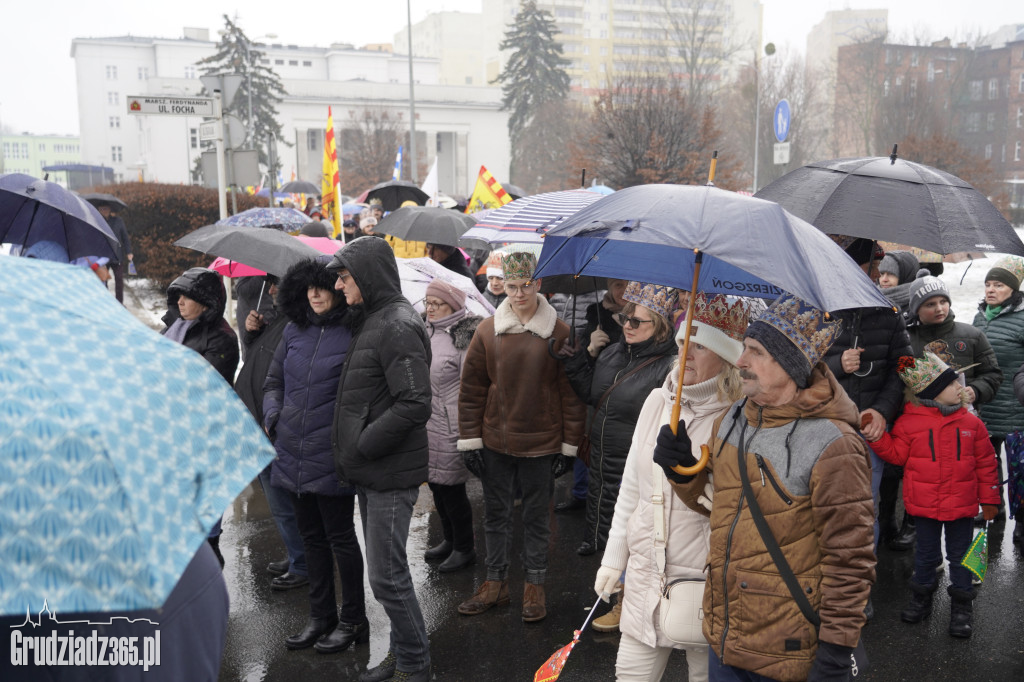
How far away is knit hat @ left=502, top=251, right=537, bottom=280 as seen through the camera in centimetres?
497

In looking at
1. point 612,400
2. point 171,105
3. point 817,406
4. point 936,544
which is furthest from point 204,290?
point 171,105

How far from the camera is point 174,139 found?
77.3 metres

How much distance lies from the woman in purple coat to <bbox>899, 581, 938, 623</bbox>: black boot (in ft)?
10.6

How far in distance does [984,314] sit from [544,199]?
12.0 feet

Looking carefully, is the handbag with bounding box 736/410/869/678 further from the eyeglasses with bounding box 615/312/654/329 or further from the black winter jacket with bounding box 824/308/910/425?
the black winter jacket with bounding box 824/308/910/425

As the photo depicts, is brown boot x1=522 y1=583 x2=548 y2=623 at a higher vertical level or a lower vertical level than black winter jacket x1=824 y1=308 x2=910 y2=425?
lower

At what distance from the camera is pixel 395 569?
4.21 m

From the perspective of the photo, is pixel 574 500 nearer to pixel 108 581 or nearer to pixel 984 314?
pixel 984 314

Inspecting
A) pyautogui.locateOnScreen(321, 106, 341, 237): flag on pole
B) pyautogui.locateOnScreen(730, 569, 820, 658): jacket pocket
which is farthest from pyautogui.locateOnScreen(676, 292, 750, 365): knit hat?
pyautogui.locateOnScreen(321, 106, 341, 237): flag on pole

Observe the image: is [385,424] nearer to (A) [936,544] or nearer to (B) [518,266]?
(B) [518,266]

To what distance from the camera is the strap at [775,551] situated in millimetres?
2713

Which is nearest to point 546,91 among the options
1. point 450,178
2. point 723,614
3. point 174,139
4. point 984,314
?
point 450,178

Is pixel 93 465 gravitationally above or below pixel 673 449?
above

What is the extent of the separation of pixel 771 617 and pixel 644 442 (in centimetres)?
90
